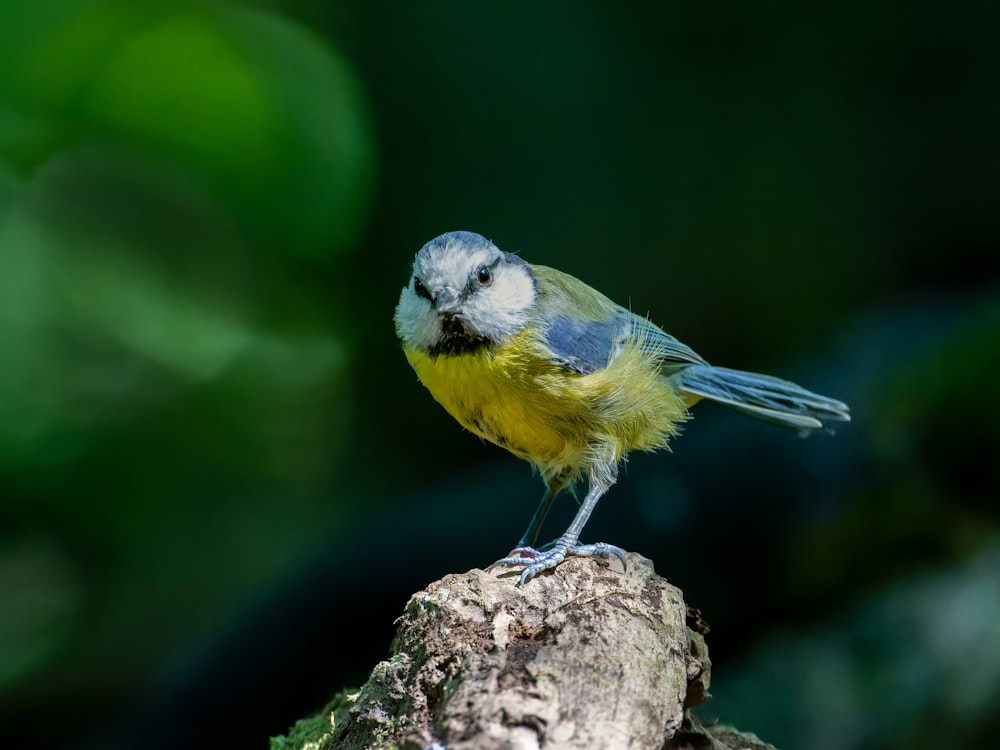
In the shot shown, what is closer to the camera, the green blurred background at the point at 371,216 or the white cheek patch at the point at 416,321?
the white cheek patch at the point at 416,321

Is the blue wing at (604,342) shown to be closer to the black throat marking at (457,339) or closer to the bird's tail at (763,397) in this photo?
the bird's tail at (763,397)

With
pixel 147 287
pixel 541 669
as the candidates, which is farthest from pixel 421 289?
pixel 147 287

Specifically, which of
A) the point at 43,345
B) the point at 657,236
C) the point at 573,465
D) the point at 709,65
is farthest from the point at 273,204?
the point at 573,465

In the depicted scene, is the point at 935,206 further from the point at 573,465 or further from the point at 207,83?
the point at 207,83

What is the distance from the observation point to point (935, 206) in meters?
4.28

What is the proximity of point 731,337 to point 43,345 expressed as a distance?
131 inches

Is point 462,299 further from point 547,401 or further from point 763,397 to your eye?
point 763,397

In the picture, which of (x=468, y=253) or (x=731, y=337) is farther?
(x=731, y=337)

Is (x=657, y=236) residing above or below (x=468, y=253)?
above

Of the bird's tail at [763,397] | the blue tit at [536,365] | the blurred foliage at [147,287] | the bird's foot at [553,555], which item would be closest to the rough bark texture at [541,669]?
the bird's foot at [553,555]

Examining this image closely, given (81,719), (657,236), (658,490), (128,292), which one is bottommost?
(81,719)

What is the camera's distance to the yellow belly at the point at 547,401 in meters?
2.08

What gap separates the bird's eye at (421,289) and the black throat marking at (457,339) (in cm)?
8

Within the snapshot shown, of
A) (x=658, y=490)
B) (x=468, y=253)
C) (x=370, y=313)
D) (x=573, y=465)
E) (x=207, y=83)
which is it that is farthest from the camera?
(x=370, y=313)
